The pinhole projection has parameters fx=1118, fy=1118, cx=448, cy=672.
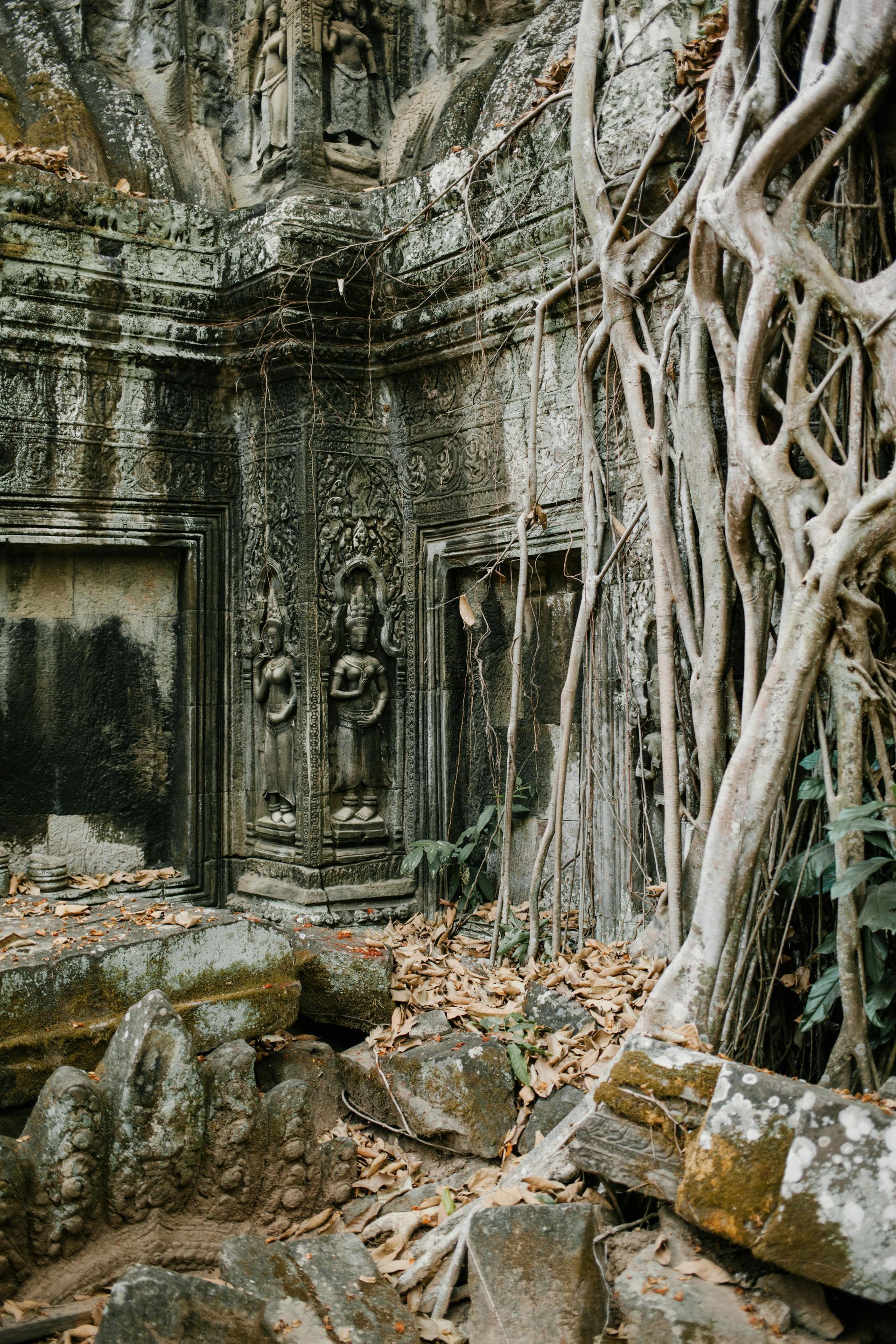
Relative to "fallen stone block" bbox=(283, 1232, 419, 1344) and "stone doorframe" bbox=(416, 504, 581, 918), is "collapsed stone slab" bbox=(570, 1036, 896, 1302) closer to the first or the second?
"fallen stone block" bbox=(283, 1232, 419, 1344)

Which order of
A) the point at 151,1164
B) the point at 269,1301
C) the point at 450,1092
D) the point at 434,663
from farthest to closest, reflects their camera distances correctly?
the point at 434,663
the point at 450,1092
the point at 151,1164
the point at 269,1301

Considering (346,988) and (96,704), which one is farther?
(96,704)

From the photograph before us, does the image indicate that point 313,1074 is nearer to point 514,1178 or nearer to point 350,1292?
point 514,1178

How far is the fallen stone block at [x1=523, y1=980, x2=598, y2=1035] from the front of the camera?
12.2 ft

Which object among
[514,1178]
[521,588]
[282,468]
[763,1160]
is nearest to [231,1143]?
[514,1178]

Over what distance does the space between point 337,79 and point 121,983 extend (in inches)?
184

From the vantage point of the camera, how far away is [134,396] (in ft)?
18.5

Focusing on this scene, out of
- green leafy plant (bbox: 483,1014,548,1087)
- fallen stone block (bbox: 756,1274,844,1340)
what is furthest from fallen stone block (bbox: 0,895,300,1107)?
fallen stone block (bbox: 756,1274,844,1340)

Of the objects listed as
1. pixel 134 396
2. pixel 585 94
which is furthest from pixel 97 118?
pixel 585 94

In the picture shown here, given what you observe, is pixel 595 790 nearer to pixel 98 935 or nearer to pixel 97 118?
pixel 98 935

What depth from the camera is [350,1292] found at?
106 inches

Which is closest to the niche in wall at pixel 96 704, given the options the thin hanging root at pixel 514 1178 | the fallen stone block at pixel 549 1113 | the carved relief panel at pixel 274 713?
the carved relief panel at pixel 274 713

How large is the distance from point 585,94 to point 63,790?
3.99 metres

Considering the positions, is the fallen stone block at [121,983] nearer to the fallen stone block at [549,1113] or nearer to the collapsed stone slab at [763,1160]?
the fallen stone block at [549,1113]
